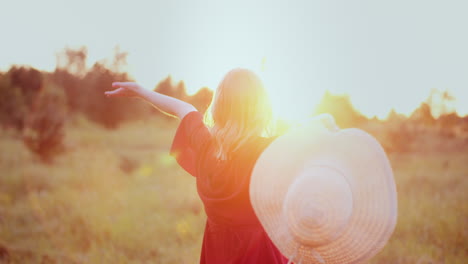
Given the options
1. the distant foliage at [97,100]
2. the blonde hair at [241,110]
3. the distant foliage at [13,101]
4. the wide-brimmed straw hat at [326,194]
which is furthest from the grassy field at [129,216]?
the distant foliage at [97,100]

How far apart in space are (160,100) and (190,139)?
0.29m

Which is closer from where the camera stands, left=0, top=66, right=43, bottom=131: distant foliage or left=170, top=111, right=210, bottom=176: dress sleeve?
left=170, top=111, right=210, bottom=176: dress sleeve

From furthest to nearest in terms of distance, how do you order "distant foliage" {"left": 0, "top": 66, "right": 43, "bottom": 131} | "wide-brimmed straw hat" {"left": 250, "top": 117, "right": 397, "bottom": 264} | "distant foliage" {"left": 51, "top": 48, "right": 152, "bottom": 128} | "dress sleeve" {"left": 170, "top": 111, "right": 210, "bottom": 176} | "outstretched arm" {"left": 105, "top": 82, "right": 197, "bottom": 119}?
1. "distant foliage" {"left": 51, "top": 48, "right": 152, "bottom": 128}
2. "distant foliage" {"left": 0, "top": 66, "right": 43, "bottom": 131}
3. "outstretched arm" {"left": 105, "top": 82, "right": 197, "bottom": 119}
4. "dress sleeve" {"left": 170, "top": 111, "right": 210, "bottom": 176}
5. "wide-brimmed straw hat" {"left": 250, "top": 117, "right": 397, "bottom": 264}

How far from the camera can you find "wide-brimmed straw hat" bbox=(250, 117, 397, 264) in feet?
4.13

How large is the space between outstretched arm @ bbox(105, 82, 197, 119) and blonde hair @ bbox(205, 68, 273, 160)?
340 millimetres

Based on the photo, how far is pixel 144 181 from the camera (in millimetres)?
8914

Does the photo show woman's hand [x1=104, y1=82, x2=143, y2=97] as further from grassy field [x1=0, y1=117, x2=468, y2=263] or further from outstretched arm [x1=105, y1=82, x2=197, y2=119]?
grassy field [x1=0, y1=117, x2=468, y2=263]

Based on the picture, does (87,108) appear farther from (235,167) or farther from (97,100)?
(235,167)

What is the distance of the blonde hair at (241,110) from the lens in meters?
1.67

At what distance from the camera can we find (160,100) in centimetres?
207

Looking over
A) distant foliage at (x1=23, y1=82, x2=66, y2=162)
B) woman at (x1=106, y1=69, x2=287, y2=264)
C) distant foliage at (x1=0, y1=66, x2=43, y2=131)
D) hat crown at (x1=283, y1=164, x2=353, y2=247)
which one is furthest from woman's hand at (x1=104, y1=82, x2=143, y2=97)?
distant foliage at (x1=0, y1=66, x2=43, y2=131)

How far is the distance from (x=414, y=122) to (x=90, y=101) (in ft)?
66.0

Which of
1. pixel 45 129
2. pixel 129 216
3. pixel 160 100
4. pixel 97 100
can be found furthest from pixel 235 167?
pixel 97 100

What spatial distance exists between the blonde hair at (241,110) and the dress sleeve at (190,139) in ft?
0.51
